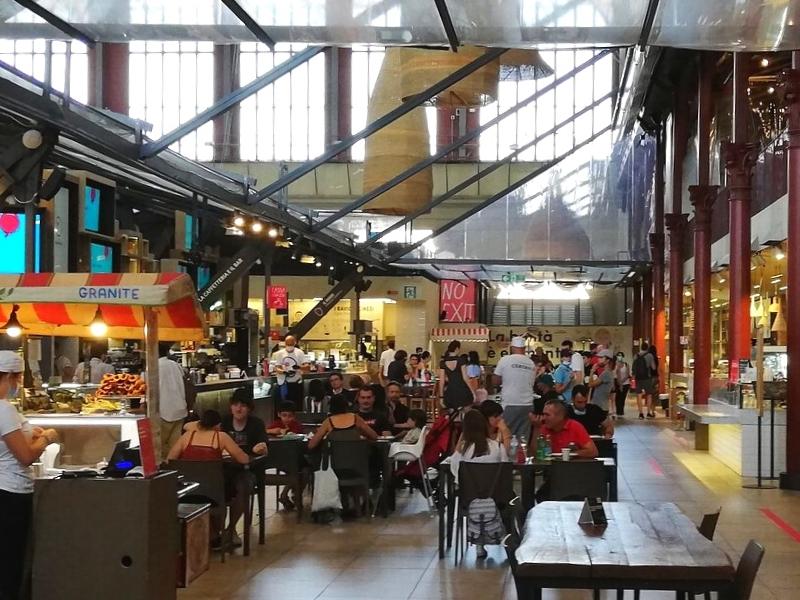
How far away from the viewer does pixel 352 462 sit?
431 inches

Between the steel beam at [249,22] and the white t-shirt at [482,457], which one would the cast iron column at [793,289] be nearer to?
the white t-shirt at [482,457]

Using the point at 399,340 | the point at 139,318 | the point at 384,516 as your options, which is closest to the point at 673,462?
the point at 384,516

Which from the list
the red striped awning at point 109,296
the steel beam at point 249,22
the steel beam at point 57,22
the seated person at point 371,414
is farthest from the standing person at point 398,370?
the steel beam at point 57,22

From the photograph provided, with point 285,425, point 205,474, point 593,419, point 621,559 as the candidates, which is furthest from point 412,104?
point 621,559

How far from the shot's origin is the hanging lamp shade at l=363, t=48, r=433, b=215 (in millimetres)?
16031

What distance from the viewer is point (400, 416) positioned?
13492 mm

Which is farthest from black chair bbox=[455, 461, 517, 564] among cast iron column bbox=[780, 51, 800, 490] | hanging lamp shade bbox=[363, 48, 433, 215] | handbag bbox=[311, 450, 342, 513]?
hanging lamp shade bbox=[363, 48, 433, 215]

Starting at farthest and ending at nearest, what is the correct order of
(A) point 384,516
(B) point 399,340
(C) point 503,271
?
(B) point 399,340, (C) point 503,271, (A) point 384,516

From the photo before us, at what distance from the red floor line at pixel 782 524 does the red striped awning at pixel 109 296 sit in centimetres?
559

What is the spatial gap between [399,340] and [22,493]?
2934cm

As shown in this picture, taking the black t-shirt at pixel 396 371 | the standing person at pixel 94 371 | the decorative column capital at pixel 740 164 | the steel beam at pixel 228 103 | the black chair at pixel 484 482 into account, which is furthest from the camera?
the black t-shirt at pixel 396 371

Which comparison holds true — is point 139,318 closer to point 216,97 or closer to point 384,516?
point 384,516

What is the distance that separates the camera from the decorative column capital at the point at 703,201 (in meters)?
20.3

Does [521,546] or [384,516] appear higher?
[521,546]
